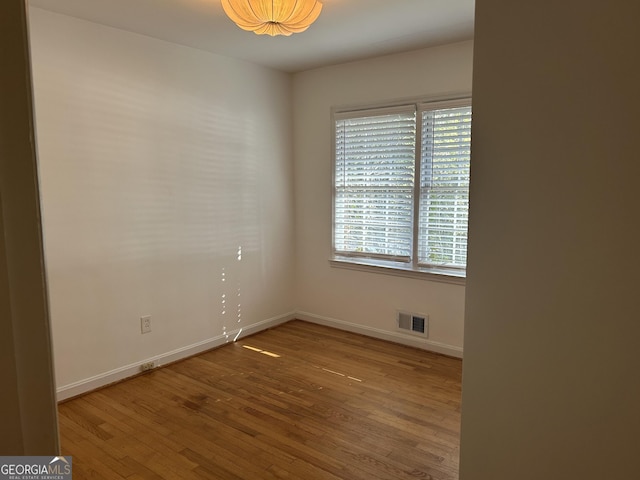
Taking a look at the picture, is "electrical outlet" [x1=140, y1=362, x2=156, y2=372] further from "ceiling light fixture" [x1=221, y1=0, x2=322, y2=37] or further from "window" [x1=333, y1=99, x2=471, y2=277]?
"ceiling light fixture" [x1=221, y1=0, x2=322, y2=37]

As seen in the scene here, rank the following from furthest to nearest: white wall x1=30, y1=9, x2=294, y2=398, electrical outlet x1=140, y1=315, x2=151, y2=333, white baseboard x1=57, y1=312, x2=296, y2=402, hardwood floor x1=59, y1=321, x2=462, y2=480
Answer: electrical outlet x1=140, y1=315, x2=151, y2=333 → white baseboard x1=57, y1=312, x2=296, y2=402 → white wall x1=30, y1=9, x2=294, y2=398 → hardwood floor x1=59, y1=321, x2=462, y2=480

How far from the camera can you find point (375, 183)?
3963mm

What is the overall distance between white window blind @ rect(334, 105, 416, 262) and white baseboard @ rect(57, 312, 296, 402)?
3.50 feet

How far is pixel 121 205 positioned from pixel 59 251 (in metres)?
0.52

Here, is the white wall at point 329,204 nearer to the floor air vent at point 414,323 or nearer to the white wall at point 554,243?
the floor air vent at point 414,323

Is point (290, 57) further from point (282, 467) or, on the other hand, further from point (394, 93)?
point (282, 467)

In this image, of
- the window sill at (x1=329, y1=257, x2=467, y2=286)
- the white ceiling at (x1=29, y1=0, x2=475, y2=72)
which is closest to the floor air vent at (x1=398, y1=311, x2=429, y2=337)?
the window sill at (x1=329, y1=257, x2=467, y2=286)

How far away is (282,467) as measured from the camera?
2193 mm

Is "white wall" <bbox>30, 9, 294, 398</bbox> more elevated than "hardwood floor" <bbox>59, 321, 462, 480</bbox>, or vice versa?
"white wall" <bbox>30, 9, 294, 398</bbox>

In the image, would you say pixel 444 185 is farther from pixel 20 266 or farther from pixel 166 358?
pixel 20 266

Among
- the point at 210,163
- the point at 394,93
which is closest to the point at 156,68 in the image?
the point at 210,163

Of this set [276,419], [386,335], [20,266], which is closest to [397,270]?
[386,335]

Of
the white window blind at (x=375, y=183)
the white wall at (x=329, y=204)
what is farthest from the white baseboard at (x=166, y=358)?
the white window blind at (x=375, y=183)

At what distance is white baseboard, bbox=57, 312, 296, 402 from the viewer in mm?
2961
